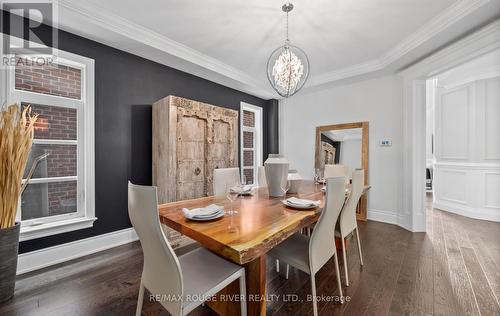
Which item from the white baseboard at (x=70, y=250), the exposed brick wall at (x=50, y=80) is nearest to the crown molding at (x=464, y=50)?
the exposed brick wall at (x=50, y=80)

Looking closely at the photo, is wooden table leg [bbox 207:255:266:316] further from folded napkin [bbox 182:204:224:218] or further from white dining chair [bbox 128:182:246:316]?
folded napkin [bbox 182:204:224:218]

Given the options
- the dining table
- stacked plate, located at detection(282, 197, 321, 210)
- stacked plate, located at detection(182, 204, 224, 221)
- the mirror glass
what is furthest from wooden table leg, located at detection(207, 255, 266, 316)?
the mirror glass

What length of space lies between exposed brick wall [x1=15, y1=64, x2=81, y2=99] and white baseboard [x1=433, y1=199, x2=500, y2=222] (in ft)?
21.9

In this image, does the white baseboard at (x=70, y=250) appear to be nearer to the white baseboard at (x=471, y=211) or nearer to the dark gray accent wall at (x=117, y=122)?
the dark gray accent wall at (x=117, y=122)

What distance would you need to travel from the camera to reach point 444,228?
11.2 ft

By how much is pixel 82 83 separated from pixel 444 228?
18.5 feet

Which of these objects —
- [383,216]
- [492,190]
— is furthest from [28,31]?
[492,190]

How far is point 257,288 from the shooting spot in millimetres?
1248

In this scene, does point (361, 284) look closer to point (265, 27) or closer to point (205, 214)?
point (205, 214)

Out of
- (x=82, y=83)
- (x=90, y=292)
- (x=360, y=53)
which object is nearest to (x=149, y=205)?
(x=90, y=292)

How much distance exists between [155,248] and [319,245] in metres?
1.05

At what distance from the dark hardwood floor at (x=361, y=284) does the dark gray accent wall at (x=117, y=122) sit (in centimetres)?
48

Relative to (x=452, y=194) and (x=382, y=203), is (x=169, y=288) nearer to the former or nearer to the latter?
(x=382, y=203)

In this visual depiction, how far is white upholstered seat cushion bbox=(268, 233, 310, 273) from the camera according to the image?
1461 mm
